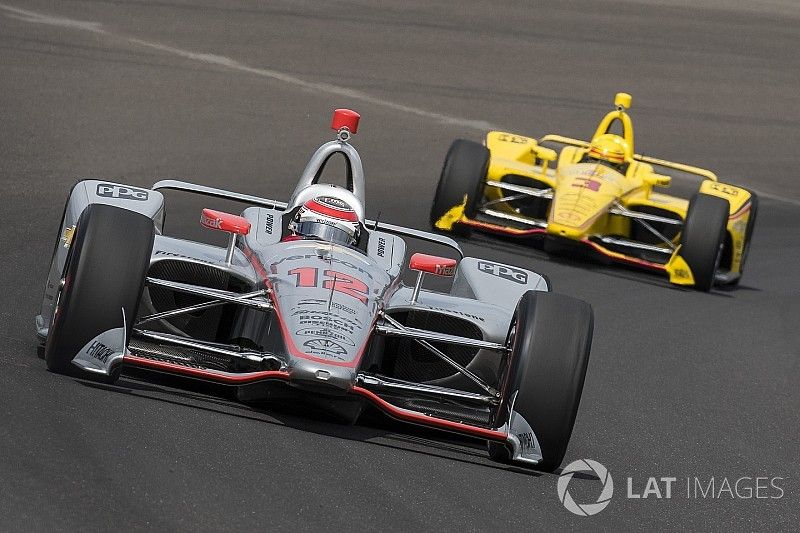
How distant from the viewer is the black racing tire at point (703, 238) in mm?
15391

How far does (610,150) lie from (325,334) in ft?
30.9

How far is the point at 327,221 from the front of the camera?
9.55m

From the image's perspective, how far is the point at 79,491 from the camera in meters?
6.72

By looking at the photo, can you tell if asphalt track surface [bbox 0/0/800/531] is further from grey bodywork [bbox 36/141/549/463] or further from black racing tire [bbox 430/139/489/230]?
black racing tire [bbox 430/139/489/230]

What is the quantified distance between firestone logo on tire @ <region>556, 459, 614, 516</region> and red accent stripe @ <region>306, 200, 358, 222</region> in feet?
6.65

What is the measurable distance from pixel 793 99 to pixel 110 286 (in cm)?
2585

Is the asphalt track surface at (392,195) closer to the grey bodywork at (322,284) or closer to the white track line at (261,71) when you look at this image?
the white track line at (261,71)

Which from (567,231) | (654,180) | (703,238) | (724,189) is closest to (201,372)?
(567,231)

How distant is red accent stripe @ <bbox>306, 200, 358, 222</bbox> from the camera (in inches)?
378

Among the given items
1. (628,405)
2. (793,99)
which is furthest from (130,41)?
(628,405)

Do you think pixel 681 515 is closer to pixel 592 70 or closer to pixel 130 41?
pixel 130 41

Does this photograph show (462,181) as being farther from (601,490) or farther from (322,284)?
(601,490)

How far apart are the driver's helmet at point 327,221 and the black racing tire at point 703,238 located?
6431mm

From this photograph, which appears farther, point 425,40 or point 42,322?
point 425,40
